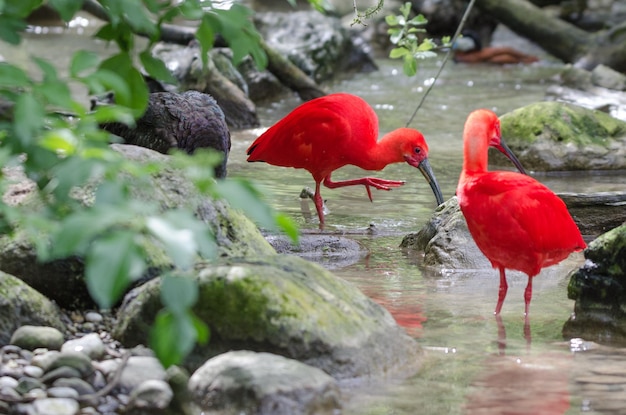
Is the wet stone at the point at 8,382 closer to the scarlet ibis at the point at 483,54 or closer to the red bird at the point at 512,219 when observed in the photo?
the red bird at the point at 512,219

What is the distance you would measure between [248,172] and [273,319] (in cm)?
487

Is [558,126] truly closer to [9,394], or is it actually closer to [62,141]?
[9,394]

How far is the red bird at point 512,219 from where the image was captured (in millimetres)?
4734

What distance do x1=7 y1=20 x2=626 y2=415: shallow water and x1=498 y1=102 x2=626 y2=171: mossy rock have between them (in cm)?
23

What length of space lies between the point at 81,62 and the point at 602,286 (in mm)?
2960

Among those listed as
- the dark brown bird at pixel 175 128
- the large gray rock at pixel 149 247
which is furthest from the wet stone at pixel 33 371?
the dark brown bird at pixel 175 128

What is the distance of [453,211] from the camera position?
6016 millimetres

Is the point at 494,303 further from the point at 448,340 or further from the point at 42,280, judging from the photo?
the point at 42,280

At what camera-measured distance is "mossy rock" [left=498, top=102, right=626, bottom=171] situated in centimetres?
882

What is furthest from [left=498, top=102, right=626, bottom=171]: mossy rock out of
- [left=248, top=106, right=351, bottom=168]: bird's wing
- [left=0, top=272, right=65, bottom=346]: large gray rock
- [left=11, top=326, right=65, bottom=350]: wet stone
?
[left=11, top=326, right=65, bottom=350]: wet stone

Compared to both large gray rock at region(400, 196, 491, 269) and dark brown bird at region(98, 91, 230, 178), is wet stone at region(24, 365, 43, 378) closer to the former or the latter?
large gray rock at region(400, 196, 491, 269)

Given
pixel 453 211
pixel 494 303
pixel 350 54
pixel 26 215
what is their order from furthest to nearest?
pixel 350 54 → pixel 453 211 → pixel 494 303 → pixel 26 215

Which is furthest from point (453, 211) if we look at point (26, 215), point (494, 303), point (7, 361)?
point (26, 215)

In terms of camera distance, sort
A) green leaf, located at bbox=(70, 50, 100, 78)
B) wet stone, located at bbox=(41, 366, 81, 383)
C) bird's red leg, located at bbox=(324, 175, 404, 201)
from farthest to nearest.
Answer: bird's red leg, located at bbox=(324, 175, 404, 201)
wet stone, located at bbox=(41, 366, 81, 383)
green leaf, located at bbox=(70, 50, 100, 78)
